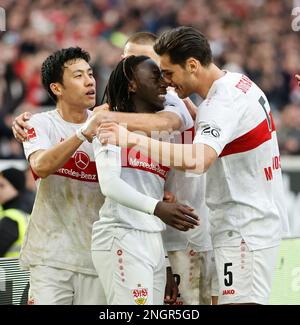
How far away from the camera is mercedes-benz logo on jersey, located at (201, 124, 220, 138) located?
513 cm

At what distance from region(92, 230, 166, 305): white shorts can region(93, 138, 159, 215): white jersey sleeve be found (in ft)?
0.76

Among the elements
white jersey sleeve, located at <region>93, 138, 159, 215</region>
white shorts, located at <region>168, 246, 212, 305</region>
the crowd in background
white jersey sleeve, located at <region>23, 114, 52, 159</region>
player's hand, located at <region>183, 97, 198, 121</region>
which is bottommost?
white shorts, located at <region>168, 246, 212, 305</region>

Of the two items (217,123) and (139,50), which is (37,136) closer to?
(139,50)

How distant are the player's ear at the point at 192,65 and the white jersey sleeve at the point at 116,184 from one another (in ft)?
1.97

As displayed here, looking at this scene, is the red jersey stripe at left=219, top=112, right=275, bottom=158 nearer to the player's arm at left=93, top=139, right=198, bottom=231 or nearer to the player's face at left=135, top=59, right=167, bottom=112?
the player's arm at left=93, top=139, right=198, bottom=231

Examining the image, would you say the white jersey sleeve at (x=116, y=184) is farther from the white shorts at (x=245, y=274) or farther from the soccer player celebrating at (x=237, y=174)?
the white shorts at (x=245, y=274)

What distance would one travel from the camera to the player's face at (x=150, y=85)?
566 centimetres

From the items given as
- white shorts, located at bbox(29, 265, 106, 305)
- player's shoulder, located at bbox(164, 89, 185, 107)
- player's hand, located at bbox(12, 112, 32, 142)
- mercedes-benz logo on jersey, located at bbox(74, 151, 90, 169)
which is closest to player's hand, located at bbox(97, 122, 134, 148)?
player's shoulder, located at bbox(164, 89, 185, 107)

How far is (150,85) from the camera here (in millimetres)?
5660

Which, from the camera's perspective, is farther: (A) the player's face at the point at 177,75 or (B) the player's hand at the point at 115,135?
(A) the player's face at the point at 177,75

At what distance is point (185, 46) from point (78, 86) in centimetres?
100

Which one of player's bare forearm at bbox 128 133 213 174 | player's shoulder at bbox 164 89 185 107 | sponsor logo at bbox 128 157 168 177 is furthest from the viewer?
player's shoulder at bbox 164 89 185 107

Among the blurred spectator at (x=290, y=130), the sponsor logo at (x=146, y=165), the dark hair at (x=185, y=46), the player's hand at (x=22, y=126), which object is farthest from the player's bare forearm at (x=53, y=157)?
the blurred spectator at (x=290, y=130)

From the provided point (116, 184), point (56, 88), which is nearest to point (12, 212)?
point (56, 88)
